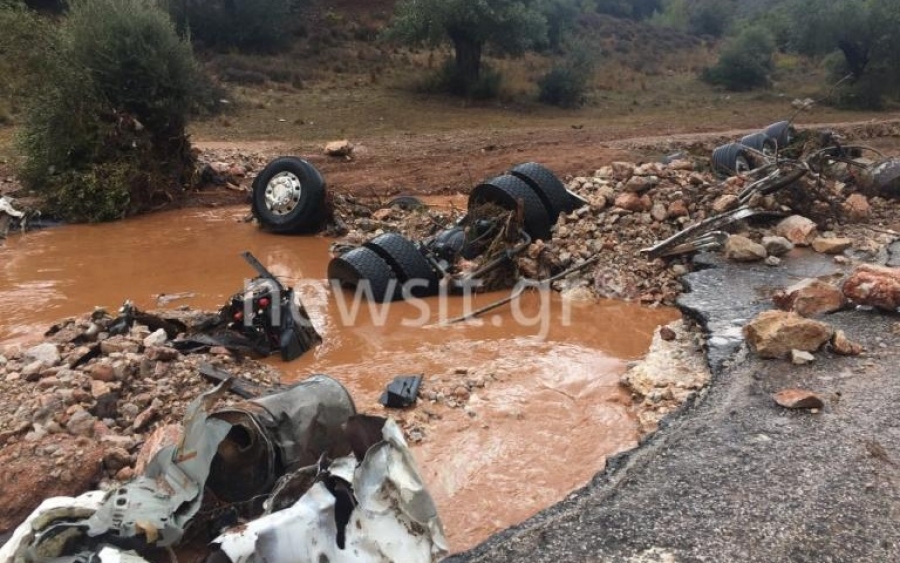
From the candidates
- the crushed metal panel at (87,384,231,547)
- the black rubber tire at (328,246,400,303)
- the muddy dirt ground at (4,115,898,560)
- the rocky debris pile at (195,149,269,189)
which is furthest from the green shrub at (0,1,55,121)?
the crushed metal panel at (87,384,231,547)

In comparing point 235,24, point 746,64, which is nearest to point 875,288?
point 746,64

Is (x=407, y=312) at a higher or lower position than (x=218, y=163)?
lower

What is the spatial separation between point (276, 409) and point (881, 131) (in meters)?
18.5

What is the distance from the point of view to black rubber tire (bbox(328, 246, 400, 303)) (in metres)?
6.92

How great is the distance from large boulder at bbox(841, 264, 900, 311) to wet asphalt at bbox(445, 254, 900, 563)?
0.69 meters

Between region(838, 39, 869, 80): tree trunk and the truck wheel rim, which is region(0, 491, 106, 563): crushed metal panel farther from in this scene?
region(838, 39, 869, 80): tree trunk

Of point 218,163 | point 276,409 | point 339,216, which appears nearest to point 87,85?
point 218,163

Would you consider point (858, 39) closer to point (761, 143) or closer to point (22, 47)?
point (761, 143)

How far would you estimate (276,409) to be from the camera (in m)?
3.55

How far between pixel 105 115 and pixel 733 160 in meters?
9.64

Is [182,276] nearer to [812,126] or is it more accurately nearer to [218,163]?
[218,163]

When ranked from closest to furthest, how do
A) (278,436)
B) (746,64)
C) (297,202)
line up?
(278,436), (297,202), (746,64)

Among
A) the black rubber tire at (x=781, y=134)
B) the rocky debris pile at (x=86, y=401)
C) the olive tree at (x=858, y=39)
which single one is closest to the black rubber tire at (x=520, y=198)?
the rocky debris pile at (x=86, y=401)

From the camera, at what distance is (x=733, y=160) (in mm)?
9781
